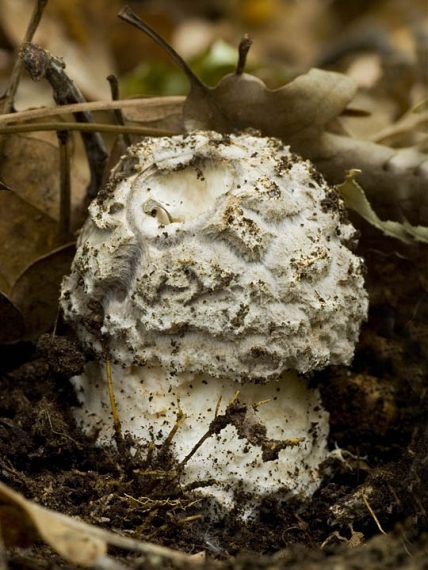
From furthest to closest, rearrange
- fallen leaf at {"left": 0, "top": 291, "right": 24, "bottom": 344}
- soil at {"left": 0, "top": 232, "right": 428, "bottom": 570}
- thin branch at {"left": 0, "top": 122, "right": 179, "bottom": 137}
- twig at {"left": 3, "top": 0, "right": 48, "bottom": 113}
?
1. twig at {"left": 3, "top": 0, "right": 48, "bottom": 113}
2. fallen leaf at {"left": 0, "top": 291, "right": 24, "bottom": 344}
3. thin branch at {"left": 0, "top": 122, "right": 179, "bottom": 137}
4. soil at {"left": 0, "top": 232, "right": 428, "bottom": 570}

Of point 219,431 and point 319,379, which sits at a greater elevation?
point 319,379

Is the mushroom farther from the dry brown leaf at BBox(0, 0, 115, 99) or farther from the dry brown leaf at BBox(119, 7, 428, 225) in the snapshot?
the dry brown leaf at BBox(0, 0, 115, 99)

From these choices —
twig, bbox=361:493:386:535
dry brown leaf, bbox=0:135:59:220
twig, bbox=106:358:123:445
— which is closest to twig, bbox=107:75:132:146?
dry brown leaf, bbox=0:135:59:220

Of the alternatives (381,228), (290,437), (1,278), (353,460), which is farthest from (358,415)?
(1,278)

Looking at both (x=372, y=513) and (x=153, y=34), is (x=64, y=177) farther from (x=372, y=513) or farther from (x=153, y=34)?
(x=372, y=513)

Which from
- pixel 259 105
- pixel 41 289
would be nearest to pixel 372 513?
pixel 41 289

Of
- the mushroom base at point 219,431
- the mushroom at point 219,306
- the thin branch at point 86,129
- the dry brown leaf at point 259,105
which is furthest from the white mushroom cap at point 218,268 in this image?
the dry brown leaf at point 259,105
